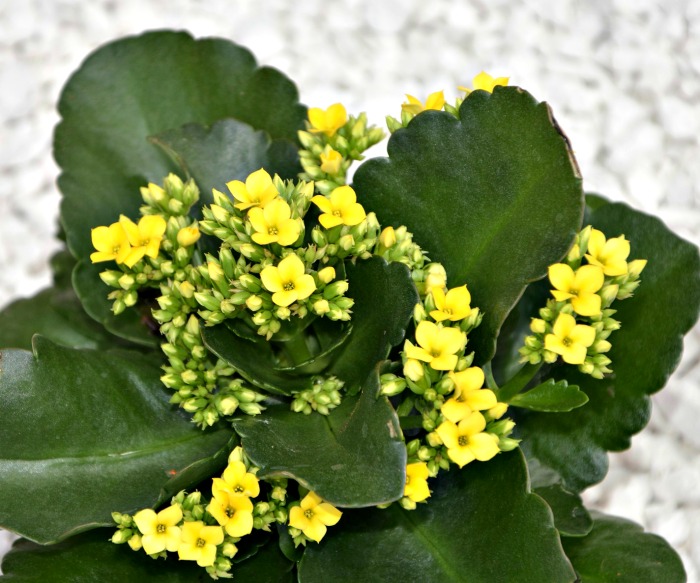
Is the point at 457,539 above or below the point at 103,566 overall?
above

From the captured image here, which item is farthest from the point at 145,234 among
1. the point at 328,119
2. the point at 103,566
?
the point at 103,566

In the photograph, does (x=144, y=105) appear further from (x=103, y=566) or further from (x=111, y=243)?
(x=103, y=566)

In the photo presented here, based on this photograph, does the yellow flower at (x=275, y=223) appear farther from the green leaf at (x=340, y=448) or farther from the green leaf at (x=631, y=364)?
the green leaf at (x=631, y=364)

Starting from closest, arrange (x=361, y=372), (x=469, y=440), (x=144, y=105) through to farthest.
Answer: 1. (x=469, y=440)
2. (x=361, y=372)
3. (x=144, y=105)

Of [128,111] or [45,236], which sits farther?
[45,236]

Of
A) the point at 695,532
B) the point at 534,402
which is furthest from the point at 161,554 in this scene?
the point at 695,532

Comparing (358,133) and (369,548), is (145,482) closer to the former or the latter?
(369,548)

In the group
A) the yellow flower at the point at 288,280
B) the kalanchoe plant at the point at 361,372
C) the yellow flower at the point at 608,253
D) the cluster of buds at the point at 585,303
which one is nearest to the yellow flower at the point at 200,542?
the kalanchoe plant at the point at 361,372
